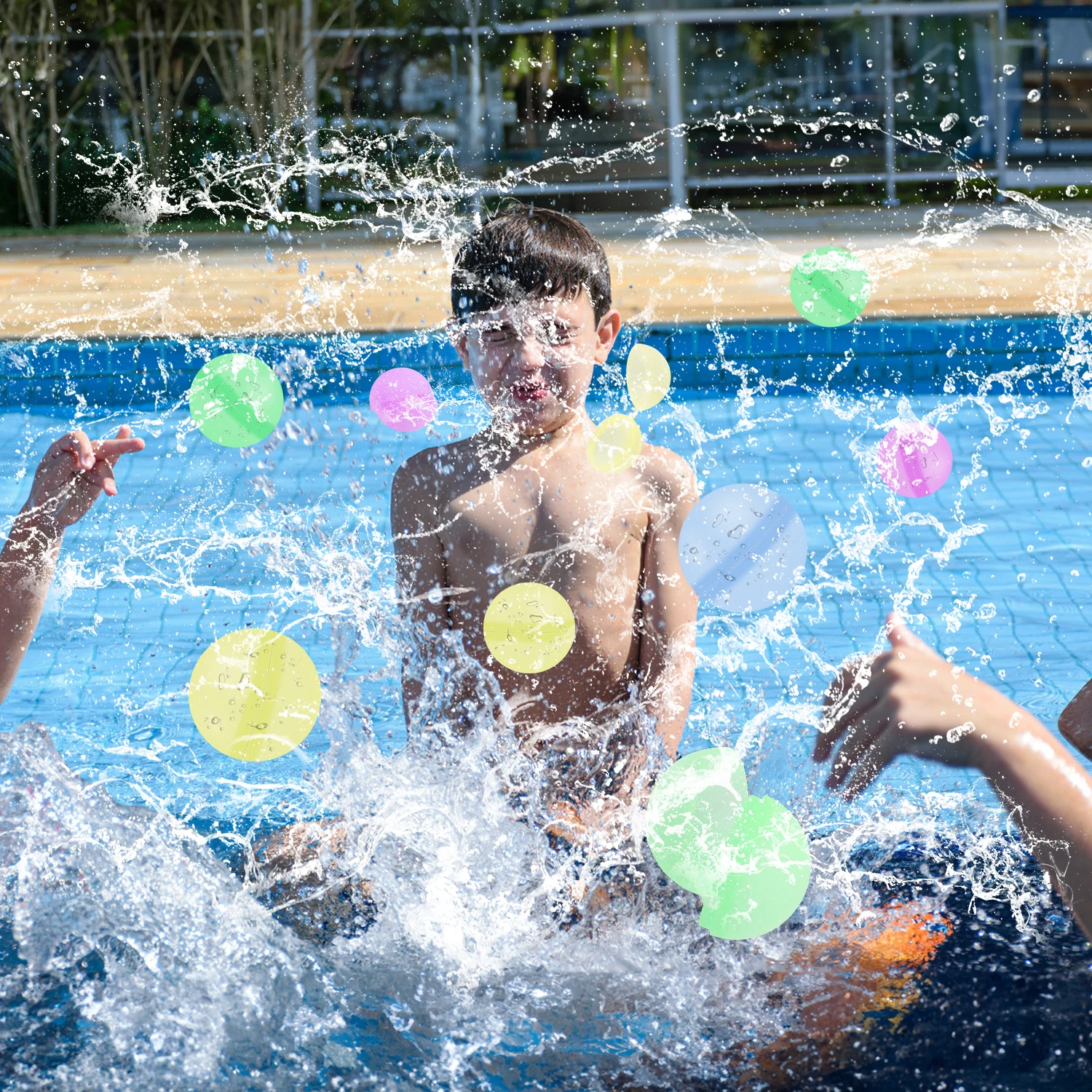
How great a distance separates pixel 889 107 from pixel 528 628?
902cm

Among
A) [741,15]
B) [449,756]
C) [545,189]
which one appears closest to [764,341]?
[449,756]

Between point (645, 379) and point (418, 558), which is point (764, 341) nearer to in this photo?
point (645, 379)

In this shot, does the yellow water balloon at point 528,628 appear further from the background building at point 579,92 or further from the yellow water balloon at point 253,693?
the background building at point 579,92

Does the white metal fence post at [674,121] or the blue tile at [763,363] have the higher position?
the white metal fence post at [674,121]

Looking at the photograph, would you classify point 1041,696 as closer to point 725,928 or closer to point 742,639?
point 742,639

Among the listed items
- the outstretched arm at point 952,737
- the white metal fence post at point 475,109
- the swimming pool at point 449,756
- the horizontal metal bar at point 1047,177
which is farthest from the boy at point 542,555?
the white metal fence post at point 475,109

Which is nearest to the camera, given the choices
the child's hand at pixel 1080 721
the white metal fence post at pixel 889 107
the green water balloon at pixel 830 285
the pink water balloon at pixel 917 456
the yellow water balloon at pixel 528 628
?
the child's hand at pixel 1080 721

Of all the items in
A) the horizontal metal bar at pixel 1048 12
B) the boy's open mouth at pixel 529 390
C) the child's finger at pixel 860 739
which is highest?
A: the horizontal metal bar at pixel 1048 12

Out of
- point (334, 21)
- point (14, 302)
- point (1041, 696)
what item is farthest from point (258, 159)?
point (1041, 696)

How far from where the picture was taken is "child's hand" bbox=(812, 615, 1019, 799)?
1319 millimetres

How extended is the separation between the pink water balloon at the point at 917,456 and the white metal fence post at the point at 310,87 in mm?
7928

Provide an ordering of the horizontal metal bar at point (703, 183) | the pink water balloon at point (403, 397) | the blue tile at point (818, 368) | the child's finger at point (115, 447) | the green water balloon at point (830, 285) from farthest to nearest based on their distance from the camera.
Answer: the horizontal metal bar at point (703, 183) < the blue tile at point (818, 368) < the green water balloon at point (830, 285) < the pink water balloon at point (403, 397) < the child's finger at point (115, 447)

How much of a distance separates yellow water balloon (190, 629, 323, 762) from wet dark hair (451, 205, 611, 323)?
64cm

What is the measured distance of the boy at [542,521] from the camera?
2268mm
